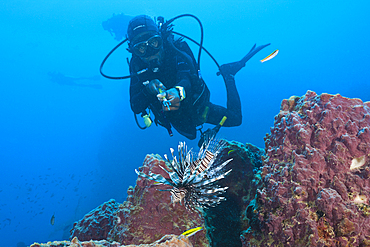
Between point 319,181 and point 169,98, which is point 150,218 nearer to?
point 319,181

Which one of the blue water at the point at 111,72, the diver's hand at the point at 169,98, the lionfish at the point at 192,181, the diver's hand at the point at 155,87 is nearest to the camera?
the lionfish at the point at 192,181

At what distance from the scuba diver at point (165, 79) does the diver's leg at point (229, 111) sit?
0.14 ft

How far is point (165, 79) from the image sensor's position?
5.79m

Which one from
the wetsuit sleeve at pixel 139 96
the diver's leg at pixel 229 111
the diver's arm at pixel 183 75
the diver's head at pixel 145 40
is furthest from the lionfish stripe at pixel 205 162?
the diver's leg at pixel 229 111

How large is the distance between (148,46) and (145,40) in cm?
26

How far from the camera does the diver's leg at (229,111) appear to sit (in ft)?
23.0

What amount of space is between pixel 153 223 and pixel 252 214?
142cm

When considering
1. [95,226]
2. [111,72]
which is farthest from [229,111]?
[111,72]

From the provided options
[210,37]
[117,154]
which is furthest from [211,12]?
[117,154]

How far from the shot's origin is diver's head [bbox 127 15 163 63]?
5.10 metres

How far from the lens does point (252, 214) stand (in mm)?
1805

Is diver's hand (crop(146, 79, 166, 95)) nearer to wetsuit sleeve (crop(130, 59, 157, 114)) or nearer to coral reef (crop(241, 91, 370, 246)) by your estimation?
wetsuit sleeve (crop(130, 59, 157, 114))

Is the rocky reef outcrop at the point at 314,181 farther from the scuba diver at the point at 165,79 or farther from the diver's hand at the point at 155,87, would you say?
the diver's hand at the point at 155,87

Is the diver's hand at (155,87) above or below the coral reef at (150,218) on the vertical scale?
above
